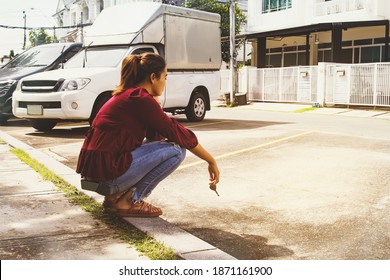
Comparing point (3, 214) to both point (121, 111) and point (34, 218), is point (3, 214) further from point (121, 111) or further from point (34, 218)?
point (121, 111)

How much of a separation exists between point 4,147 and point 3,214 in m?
4.40

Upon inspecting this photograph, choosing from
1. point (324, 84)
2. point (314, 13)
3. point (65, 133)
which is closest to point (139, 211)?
point (65, 133)

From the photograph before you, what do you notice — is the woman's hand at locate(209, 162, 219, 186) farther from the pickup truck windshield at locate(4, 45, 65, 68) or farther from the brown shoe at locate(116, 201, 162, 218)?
the pickup truck windshield at locate(4, 45, 65, 68)

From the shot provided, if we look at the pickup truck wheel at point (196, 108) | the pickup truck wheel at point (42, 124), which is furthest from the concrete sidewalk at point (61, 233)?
→ the pickup truck wheel at point (196, 108)

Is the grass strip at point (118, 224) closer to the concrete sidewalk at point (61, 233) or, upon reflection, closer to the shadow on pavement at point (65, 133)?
the concrete sidewalk at point (61, 233)

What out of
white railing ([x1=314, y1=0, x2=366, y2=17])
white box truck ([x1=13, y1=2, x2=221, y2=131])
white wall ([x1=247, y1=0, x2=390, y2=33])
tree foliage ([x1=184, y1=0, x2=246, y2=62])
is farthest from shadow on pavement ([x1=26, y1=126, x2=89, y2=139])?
tree foliage ([x1=184, y1=0, x2=246, y2=62])

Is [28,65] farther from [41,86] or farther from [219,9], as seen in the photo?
[219,9]

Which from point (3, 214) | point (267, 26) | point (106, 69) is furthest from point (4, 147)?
point (267, 26)

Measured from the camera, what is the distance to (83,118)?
10188mm

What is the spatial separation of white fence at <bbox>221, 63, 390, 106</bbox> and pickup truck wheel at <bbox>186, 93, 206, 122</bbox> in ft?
20.8

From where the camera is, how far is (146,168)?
3953 mm

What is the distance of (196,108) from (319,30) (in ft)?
40.9

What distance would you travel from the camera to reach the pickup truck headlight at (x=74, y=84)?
396 inches

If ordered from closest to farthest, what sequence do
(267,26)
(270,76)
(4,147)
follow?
(4,147) < (270,76) < (267,26)
